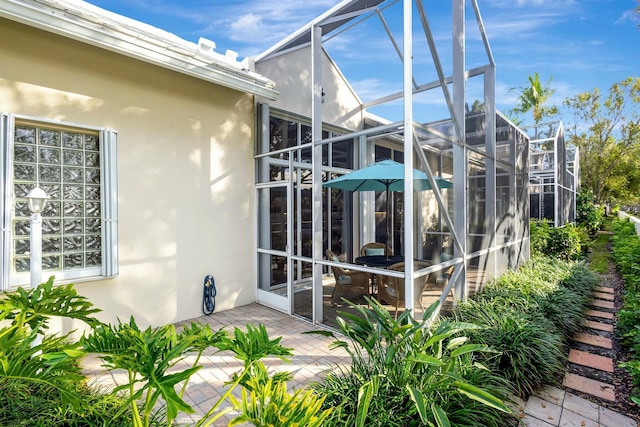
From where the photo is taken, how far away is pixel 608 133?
74.7 ft

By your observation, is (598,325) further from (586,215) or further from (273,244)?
(586,215)

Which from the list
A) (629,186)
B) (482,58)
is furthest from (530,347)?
(629,186)

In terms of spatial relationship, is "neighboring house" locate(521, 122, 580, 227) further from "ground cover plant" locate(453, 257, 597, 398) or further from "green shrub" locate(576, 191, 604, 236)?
"ground cover plant" locate(453, 257, 597, 398)

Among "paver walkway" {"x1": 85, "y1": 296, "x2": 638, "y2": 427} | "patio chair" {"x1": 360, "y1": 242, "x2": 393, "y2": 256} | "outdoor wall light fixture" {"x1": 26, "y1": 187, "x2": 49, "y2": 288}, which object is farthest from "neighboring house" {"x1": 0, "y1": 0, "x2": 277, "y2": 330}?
"patio chair" {"x1": 360, "y1": 242, "x2": 393, "y2": 256}

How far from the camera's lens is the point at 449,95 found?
506cm

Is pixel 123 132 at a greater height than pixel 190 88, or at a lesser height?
lesser

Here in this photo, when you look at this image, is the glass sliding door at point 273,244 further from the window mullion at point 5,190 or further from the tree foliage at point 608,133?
the tree foliage at point 608,133

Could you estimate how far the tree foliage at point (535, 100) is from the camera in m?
20.3

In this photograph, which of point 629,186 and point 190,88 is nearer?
point 190,88

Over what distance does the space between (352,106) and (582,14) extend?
12.0 meters

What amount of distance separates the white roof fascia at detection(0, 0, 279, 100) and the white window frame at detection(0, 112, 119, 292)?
1.15 meters

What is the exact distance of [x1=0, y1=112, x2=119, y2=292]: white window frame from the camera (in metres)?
3.97

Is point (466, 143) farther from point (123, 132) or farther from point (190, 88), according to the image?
point (123, 132)

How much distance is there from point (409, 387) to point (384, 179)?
343 cm
